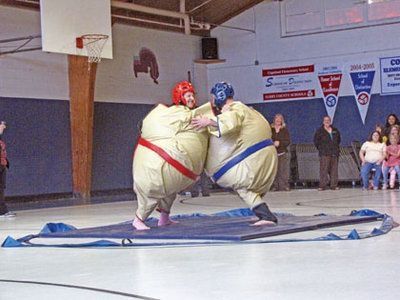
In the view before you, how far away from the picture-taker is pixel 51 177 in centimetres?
1972

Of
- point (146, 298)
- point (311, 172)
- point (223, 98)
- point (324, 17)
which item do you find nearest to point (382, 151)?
A: point (311, 172)

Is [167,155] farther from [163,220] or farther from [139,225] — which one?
[163,220]

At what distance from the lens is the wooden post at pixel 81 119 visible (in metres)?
19.3

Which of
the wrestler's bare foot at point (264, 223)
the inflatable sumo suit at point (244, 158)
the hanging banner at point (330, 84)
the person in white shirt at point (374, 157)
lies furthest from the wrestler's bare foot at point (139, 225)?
the hanging banner at point (330, 84)

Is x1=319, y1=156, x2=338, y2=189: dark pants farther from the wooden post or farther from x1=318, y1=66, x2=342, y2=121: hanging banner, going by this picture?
the wooden post

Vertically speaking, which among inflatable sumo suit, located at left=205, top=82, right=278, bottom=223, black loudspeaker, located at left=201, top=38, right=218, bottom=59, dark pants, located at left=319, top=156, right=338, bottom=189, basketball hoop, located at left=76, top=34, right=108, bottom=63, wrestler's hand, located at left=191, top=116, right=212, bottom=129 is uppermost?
black loudspeaker, located at left=201, top=38, right=218, bottom=59

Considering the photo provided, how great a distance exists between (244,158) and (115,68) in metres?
13.9

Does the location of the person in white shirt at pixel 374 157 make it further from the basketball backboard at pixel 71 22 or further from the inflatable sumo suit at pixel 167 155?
the inflatable sumo suit at pixel 167 155

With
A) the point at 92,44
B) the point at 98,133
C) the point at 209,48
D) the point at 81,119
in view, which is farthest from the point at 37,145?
the point at 209,48

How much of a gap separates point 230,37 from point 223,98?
16686 millimetres

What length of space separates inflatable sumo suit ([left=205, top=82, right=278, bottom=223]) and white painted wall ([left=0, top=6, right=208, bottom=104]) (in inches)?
441

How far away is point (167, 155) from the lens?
798 cm

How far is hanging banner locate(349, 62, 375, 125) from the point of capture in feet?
73.1

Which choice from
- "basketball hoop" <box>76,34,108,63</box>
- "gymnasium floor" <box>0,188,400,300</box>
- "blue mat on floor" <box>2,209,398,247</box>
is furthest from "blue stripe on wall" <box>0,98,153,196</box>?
"gymnasium floor" <box>0,188,400,300</box>
